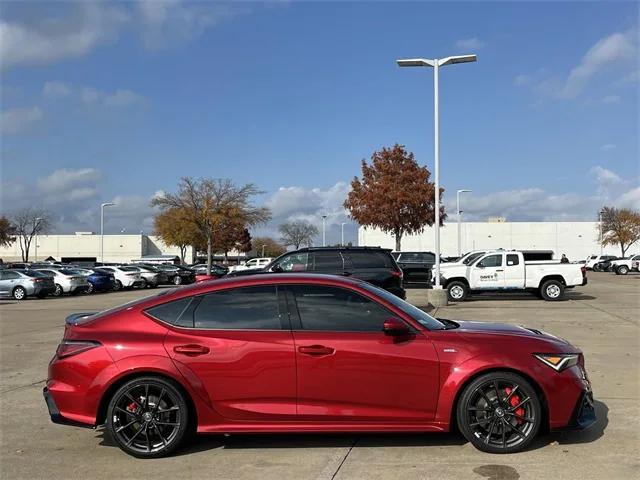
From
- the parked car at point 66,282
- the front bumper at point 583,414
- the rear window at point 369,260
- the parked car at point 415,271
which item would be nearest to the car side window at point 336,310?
the front bumper at point 583,414

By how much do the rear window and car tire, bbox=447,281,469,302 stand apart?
26.8ft


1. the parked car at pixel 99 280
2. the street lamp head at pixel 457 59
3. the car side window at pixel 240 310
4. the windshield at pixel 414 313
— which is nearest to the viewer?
the car side window at pixel 240 310

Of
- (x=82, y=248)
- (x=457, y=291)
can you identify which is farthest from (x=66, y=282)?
(x=82, y=248)

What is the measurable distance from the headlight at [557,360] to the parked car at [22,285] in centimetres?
2740

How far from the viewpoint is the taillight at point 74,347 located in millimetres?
5152

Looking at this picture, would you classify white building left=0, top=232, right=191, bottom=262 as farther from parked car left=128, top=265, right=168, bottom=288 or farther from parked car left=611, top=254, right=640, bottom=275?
parked car left=611, top=254, right=640, bottom=275

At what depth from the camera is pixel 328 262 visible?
46.9ft

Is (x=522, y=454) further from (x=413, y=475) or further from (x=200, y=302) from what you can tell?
(x=200, y=302)

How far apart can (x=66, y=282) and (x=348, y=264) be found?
21.2 m

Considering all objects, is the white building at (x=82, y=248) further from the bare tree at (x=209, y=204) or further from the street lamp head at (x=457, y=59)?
the street lamp head at (x=457, y=59)

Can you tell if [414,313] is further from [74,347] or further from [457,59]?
[457,59]

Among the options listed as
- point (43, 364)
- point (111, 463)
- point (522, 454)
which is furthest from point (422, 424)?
point (43, 364)

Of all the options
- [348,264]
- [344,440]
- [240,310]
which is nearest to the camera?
[240,310]

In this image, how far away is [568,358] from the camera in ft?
16.8
